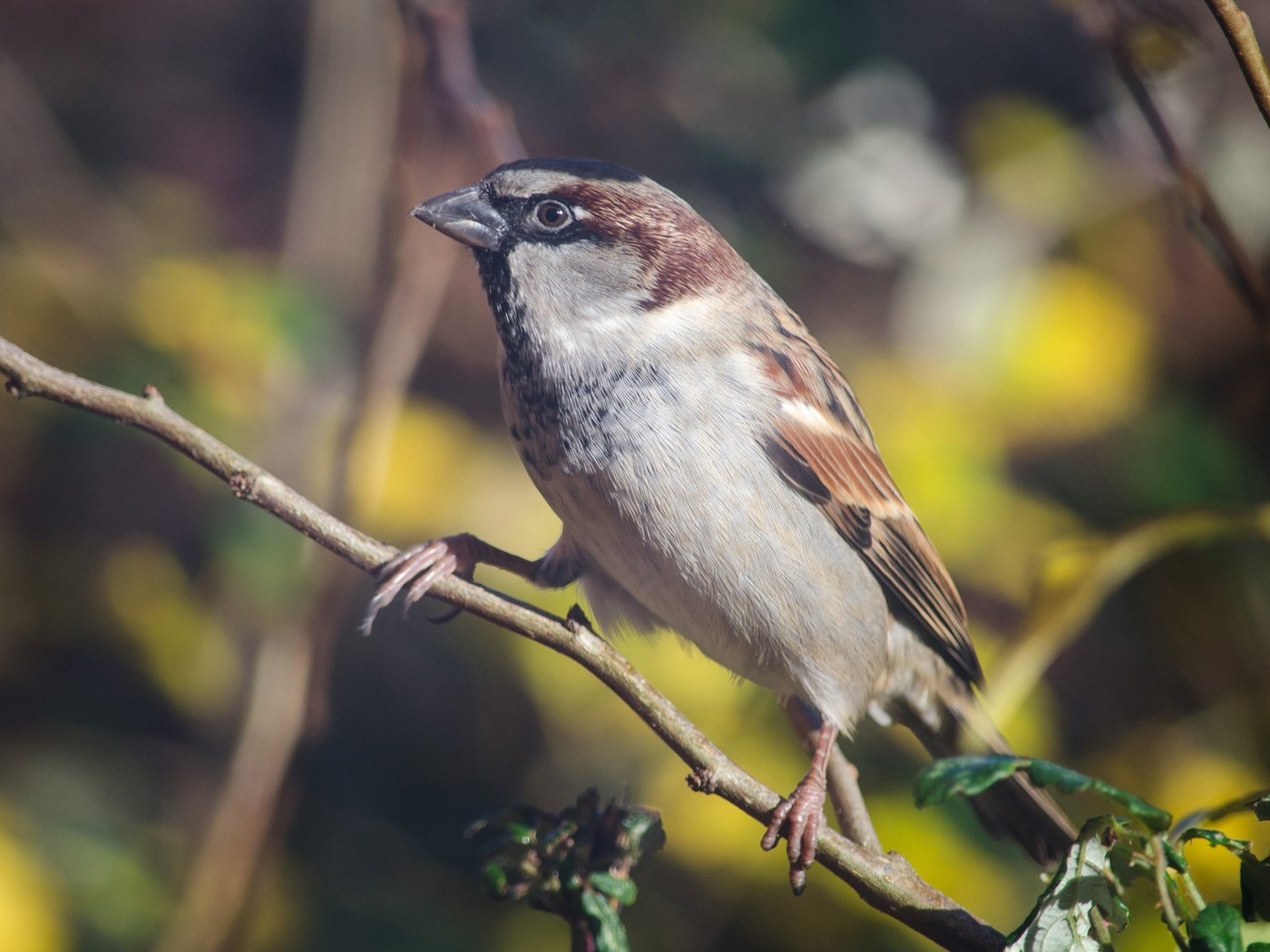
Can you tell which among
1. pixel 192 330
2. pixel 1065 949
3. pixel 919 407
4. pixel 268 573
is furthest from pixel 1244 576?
pixel 192 330

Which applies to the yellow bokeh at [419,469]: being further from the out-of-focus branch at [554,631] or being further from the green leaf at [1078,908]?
the green leaf at [1078,908]

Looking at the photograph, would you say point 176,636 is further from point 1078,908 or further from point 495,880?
point 1078,908

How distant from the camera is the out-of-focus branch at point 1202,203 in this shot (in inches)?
48.2

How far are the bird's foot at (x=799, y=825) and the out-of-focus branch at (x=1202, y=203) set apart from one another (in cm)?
67

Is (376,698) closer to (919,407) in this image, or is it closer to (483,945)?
(483,945)

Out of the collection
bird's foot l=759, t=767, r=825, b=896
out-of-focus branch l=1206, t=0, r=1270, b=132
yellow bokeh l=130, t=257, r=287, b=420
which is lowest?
bird's foot l=759, t=767, r=825, b=896

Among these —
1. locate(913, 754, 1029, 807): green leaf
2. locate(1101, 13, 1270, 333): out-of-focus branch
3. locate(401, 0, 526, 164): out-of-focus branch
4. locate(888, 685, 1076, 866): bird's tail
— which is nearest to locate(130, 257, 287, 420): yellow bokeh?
locate(401, 0, 526, 164): out-of-focus branch

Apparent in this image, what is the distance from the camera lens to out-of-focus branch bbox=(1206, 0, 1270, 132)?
2.66 feet

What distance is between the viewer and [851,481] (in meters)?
1.27

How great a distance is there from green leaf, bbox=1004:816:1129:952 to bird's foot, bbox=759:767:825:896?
0.88 ft

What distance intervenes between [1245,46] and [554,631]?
636 millimetres

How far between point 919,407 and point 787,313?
0.53 m

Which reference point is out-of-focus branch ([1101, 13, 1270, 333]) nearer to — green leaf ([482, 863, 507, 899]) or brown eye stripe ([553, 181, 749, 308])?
brown eye stripe ([553, 181, 749, 308])

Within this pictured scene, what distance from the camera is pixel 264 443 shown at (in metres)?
1.87
